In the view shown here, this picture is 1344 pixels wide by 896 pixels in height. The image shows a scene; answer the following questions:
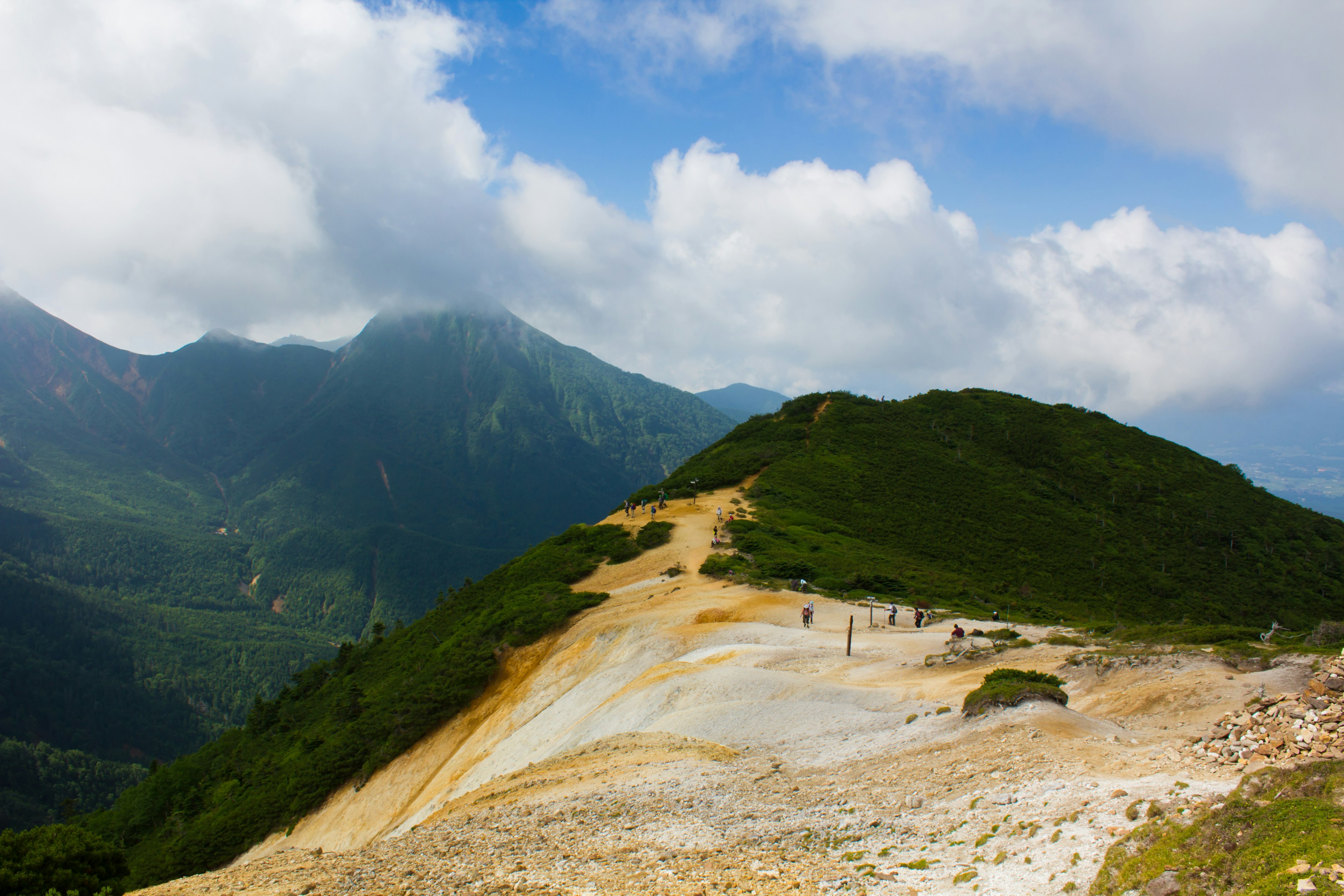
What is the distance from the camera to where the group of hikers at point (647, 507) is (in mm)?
65250

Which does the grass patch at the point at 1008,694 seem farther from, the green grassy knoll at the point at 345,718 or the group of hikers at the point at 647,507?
the group of hikers at the point at 647,507

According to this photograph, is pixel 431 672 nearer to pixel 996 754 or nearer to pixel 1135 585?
pixel 996 754

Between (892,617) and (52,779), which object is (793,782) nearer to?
(892,617)

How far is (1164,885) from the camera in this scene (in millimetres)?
9117

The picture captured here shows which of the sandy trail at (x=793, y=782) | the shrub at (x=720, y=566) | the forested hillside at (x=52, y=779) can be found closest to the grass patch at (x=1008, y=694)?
the sandy trail at (x=793, y=782)

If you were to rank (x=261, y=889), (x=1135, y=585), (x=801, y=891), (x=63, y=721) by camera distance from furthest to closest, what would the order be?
(x=63, y=721) < (x=1135, y=585) < (x=261, y=889) < (x=801, y=891)

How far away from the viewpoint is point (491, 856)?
15.0 metres

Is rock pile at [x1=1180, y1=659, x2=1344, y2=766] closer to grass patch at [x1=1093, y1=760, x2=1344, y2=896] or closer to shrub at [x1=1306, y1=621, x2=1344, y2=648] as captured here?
grass patch at [x1=1093, y1=760, x2=1344, y2=896]

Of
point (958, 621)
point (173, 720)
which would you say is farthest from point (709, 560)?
point (173, 720)

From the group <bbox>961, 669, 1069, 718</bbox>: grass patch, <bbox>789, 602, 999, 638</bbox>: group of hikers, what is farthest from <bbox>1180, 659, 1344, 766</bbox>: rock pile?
<bbox>789, 602, 999, 638</bbox>: group of hikers

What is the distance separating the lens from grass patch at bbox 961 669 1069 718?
1892cm

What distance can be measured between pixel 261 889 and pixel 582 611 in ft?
99.9

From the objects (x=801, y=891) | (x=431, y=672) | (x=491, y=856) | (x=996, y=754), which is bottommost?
(x=431, y=672)

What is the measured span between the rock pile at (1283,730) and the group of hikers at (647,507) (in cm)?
4963
